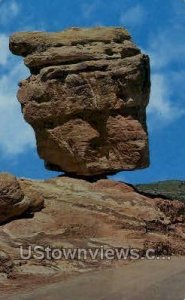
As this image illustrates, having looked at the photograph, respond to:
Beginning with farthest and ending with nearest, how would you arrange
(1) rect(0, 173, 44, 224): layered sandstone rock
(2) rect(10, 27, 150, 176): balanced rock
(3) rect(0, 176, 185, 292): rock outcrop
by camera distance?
1. (2) rect(10, 27, 150, 176): balanced rock
2. (1) rect(0, 173, 44, 224): layered sandstone rock
3. (3) rect(0, 176, 185, 292): rock outcrop

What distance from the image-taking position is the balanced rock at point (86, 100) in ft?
75.1

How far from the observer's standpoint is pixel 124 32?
24.2 metres

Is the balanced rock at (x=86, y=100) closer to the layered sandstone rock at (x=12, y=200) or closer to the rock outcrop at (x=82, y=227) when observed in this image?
the rock outcrop at (x=82, y=227)

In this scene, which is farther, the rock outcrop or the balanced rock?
the balanced rock

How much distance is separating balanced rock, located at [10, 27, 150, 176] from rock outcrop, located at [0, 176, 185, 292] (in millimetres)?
987

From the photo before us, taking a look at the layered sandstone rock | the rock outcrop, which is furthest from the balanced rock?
the layered sandstone rock

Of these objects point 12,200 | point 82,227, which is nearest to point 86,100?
point 82,227

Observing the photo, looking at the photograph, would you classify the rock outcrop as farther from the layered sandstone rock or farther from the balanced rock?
the balanced rock

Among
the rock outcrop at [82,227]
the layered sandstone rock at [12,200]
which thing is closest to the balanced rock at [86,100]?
the rock outcrop at [82,227]

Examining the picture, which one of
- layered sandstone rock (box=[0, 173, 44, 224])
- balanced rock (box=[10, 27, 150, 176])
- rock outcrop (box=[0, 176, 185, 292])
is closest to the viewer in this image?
rock outcrop (box=[0, 176, 185, 292])

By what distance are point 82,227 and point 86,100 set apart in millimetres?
4578

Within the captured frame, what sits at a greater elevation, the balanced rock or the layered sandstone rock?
the balanced rock

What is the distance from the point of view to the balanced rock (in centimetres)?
2289

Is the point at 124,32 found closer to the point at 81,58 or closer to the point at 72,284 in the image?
the point at 81,58
